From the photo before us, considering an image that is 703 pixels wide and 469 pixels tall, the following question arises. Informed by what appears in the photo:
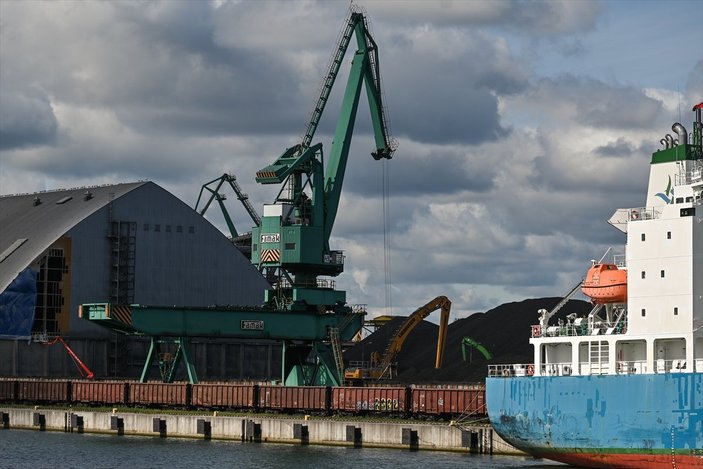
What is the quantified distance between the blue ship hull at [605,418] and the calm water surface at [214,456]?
3.43m

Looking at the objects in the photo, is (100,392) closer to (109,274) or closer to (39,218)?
(109,274)

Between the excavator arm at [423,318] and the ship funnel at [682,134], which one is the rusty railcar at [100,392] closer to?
the excavator arm at [423,318]

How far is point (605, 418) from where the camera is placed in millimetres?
56594

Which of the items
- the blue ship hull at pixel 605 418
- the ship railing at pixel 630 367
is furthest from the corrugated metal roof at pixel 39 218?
the ship railing at pixel 630 367

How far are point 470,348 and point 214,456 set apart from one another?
66.3 meters

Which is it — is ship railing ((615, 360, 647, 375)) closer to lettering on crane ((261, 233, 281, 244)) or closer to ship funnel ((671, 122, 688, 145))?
ship funnel ((671, 122, 688, 145))

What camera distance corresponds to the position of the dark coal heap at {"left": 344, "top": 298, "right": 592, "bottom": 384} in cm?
12062

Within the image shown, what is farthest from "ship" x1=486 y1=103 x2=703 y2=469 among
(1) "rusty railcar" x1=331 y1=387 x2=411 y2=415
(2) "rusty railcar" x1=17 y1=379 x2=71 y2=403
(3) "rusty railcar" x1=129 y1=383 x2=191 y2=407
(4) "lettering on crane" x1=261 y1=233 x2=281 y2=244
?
(2) "rusty railcar" x1=17 y1=379 x2=71 y2=403

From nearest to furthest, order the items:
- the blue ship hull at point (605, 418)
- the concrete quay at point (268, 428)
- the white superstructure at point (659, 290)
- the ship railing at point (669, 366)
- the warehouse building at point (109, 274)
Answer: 1. the blue ship hull at point (605, 418)
2. the ship railing at point (669, 366)
3. the white superstructure at point (659, 290)
4. the concrete quay at point (268, 428)
5. the warehouse building at point (109, 274)

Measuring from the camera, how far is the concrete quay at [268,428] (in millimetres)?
69250

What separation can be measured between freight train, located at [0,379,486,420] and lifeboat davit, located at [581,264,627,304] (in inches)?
563

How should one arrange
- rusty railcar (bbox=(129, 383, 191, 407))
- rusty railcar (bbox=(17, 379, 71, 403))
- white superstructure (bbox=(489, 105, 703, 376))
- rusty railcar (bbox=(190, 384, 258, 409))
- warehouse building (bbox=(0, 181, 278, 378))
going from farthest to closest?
warehouse building (bbox=(0, 181, 278, 378)) → rusty railcar (bbox=(17, 379, 71, 403)) → rusty railcar (bbox=(129, 383, 191, 407)) → rusty railcar (bbox=(190, 384, 258, 409)) → white superstructure (bbox=(489, 105, 703, 376))

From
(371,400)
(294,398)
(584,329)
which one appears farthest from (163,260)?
(584,329)

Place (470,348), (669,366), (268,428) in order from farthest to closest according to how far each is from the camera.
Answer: (470,348) → (268,428) → (669,366)
